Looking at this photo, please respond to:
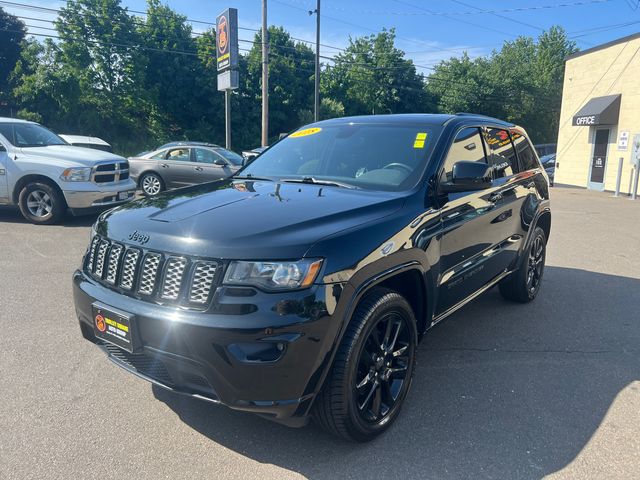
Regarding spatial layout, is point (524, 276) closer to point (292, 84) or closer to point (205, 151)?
point (205, 151)

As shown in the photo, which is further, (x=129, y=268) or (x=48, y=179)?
(x=48, y=179)

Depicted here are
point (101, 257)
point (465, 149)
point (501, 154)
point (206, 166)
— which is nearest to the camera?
point (101, 257)

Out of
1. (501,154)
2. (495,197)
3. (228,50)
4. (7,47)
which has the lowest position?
(495,197)

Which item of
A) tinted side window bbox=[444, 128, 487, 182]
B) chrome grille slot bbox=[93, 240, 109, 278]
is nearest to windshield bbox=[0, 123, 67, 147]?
chrome grille slot bbox=[93, 240, 109, 278]

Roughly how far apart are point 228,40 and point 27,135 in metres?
12.4

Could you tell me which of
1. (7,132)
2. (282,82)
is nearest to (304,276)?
(7,132)

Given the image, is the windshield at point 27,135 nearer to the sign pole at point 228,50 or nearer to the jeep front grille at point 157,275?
the jeep front grille at point 157,275

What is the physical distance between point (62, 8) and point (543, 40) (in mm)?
51398

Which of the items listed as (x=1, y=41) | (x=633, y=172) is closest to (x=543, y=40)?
(x=633, y=172)

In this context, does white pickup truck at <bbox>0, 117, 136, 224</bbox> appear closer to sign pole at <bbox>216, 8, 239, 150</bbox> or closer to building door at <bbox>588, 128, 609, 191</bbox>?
sign pole at <bbox>216, 8, 239, 150</bbox>

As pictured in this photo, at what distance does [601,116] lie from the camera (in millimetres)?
18578

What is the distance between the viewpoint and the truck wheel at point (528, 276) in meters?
4.96

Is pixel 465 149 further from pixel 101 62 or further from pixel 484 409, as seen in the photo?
pixel 101 62

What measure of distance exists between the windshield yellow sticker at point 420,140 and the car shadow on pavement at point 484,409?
1598 millimetres
